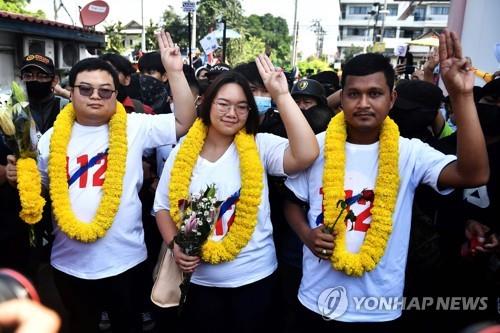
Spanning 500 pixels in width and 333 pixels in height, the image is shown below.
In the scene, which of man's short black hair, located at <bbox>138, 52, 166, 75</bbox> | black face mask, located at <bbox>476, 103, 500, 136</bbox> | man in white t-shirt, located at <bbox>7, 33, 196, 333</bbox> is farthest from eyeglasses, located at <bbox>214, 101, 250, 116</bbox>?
man's short black hair, located at <bbox>138, 52, 166, 75</bbox>

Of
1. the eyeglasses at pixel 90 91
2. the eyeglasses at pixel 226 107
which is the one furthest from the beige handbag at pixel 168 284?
the eyeglasses at pixel 90 91

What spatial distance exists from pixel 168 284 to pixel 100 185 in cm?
69

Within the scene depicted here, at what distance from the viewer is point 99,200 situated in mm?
2393

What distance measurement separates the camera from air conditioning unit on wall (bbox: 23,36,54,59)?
10227 mm

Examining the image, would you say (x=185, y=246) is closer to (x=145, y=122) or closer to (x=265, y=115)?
(x=145, y=122)

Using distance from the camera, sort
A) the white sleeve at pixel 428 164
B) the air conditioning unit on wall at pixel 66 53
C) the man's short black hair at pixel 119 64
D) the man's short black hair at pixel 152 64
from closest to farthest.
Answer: the white sleeve at pixel 428 164 < the man's short black hair at pixel 119 64 < the man's short black hair at pixel 152 64 < the air conditioning unit on wall at pixel 66 53

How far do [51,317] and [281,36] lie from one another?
94662 millimetres

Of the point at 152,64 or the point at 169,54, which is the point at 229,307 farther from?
the point at 152,64

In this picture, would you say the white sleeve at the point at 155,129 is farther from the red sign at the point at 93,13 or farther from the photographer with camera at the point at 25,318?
the red sign at the point at 93,13

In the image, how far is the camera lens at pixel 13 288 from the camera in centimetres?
95

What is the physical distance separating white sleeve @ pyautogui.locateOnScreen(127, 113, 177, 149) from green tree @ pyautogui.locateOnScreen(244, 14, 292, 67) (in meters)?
72.6

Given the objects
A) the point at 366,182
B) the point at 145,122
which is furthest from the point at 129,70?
the point at 366,182

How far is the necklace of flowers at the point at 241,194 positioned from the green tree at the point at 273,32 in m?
72.9

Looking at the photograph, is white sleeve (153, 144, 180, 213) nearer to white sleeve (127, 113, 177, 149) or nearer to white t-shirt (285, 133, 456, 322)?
white sleeve (127, 113, 177, 149)
